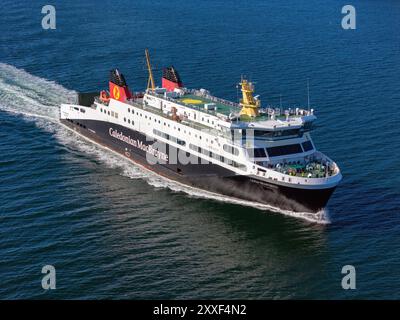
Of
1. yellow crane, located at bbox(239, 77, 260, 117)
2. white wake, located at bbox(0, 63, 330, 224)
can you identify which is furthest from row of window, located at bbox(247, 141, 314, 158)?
white wake, located at bbox(0, 63, 330, 224)

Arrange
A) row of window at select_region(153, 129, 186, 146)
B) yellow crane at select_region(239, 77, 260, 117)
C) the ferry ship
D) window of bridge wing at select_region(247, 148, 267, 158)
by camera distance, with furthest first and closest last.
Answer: row of window at select_region(153, 129, 186, 146) → yellow crane at select_region(239, 77, 260, 117) → window of bridge wing at select_region(247, 148, 267, 158) → the ferry ship

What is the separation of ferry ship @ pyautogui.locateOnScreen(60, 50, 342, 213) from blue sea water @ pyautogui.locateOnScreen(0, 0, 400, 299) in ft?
6.64

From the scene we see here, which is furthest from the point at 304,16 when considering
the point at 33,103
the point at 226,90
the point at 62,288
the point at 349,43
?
the point at 62,288

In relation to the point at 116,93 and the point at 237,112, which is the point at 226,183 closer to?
the point at 237,112

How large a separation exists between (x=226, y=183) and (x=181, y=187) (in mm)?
6148

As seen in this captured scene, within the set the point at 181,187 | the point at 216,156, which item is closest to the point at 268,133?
the point at 216,156

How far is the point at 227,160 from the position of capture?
70812 millimetres

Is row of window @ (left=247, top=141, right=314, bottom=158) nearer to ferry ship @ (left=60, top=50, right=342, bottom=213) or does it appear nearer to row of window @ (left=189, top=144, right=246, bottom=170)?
ferry ship @ (left=60, top=50, right=342, bottom=213)

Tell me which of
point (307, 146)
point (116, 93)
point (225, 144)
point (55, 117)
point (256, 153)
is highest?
point (116, 93)

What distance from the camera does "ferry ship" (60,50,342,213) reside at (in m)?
67.4

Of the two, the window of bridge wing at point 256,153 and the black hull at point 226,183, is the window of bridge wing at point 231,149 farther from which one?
the black hull at point 226,183

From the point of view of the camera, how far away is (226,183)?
71.1 metres

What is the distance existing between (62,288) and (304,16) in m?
101

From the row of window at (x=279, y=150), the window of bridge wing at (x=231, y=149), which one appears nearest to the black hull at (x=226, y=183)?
the window of bridge wing at (x=231, y=149)
